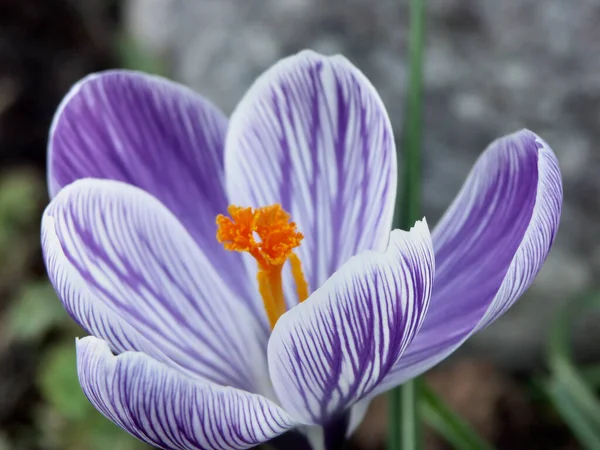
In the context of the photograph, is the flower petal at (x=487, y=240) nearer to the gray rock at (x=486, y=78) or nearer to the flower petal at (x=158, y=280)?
the flower petal at (x=158, y=280)

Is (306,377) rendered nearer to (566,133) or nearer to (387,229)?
(387,229)

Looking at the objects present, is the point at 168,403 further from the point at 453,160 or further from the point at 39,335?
the point at 39,335

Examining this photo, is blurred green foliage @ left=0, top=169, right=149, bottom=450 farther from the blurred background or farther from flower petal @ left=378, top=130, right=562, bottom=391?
flower petal @ left=378, top=130, right=562, bottom=391

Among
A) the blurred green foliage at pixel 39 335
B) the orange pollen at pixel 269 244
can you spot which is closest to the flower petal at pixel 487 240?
the orange pollen at pixel 269 244

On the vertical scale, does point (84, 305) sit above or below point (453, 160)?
above

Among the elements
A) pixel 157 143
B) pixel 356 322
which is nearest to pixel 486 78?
pixel 157 143

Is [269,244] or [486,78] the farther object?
[486,78]

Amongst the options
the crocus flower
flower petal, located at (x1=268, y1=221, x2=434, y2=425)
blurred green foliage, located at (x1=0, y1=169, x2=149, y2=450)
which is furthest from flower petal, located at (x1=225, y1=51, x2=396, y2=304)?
blurred green foliage, located at (x1=0, y1=169, x2=149, y2=450)
